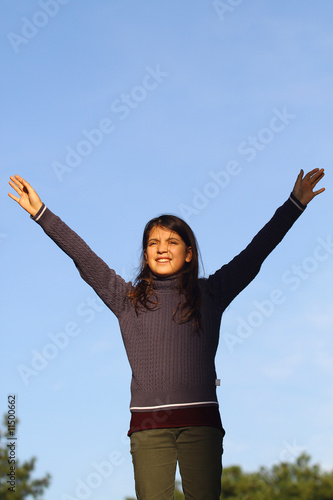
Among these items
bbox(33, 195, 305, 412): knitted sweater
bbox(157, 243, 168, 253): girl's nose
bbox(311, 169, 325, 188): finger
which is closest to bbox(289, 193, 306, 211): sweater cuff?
bbox(33, 195, 305, 412): knitted sweater

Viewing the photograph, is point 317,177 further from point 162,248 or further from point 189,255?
point 162,248

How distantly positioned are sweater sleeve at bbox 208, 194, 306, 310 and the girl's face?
24 cm

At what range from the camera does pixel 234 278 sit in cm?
370

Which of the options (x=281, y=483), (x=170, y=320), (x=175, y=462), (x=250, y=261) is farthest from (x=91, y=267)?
(x=281, y=483)

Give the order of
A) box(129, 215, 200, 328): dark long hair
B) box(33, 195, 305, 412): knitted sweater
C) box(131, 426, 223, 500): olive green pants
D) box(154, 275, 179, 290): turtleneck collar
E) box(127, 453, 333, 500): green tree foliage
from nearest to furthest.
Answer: box(131, 426, 223, 500): olive green pants, box(33, 195, 305, 412): knitted sweater, box(129, 215, 200, 328): dark long hair, box(154, 275, 179, 290): turtleneck collar, box(127, 453, 333, 500): green tree foliage

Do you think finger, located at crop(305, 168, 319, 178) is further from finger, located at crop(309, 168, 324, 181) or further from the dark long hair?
the dark long hair

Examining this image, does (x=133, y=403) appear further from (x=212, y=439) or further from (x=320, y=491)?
(x=320, y=491)

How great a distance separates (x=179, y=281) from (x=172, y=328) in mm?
321

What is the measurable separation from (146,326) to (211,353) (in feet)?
1.30

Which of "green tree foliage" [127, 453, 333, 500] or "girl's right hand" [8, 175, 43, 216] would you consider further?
"green tree foliage" [127, 453, 333, 500]

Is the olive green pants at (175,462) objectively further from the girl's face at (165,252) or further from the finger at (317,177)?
the finger at (317,177)

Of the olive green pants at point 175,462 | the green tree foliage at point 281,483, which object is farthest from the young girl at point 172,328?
the green tree foliage at point 281,483

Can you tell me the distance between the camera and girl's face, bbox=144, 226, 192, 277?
3686mm

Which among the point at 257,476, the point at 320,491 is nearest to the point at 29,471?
the point at 257,476
